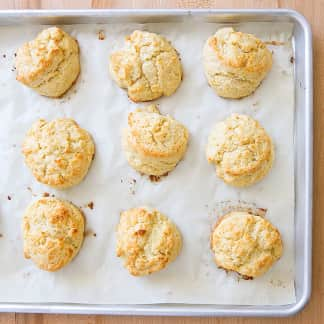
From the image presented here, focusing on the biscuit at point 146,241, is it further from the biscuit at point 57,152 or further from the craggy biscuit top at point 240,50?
the craggy biscuit top at point 240,50

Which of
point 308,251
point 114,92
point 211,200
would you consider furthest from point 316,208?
A: point 114,92

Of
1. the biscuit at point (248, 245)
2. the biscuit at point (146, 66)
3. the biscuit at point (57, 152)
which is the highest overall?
the biscuit at point (146, 66)

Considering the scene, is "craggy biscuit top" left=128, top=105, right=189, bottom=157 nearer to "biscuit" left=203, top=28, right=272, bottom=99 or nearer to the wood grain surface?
"biscuit" left=203, top=28, right=272, bottom=99

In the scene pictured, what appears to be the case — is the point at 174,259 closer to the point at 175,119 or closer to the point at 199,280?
the point at 199,280

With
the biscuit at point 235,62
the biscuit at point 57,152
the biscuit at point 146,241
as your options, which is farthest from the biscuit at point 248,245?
the biscuit at point 57,152

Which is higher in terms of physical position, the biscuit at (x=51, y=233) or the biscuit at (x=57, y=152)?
the biscuit at (x=57, y=152)

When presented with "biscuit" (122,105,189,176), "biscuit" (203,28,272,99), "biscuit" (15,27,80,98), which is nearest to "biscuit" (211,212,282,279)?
"biscuit" (122,105,189,176)
